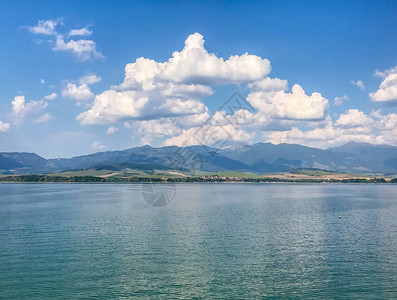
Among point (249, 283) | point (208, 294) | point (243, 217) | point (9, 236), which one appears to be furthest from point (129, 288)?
point (243, 217)

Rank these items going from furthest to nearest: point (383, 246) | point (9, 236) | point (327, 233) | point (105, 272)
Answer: point (327, 233) → point (9, 236) → point (383, 246) → point (105, 272)

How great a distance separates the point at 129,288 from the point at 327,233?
171ft

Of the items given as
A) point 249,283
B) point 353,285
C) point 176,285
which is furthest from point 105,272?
point 353,285

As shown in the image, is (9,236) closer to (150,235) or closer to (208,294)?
(150,235)

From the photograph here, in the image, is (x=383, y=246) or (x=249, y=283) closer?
(x=249, y=283)

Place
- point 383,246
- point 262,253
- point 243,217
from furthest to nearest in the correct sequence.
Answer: point 243,217, point 383,246, point 262,253

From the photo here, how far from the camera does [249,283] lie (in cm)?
4597

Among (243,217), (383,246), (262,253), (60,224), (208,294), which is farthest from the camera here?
(243,217)

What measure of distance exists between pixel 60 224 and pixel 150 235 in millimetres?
29078

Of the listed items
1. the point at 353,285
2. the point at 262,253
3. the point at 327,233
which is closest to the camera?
the point at 353,285

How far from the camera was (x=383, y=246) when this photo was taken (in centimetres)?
6606

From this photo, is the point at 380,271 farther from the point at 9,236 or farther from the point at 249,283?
the point at 9,236

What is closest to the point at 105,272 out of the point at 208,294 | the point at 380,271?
the point at 208,294

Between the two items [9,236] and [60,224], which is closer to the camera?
[9,236]
